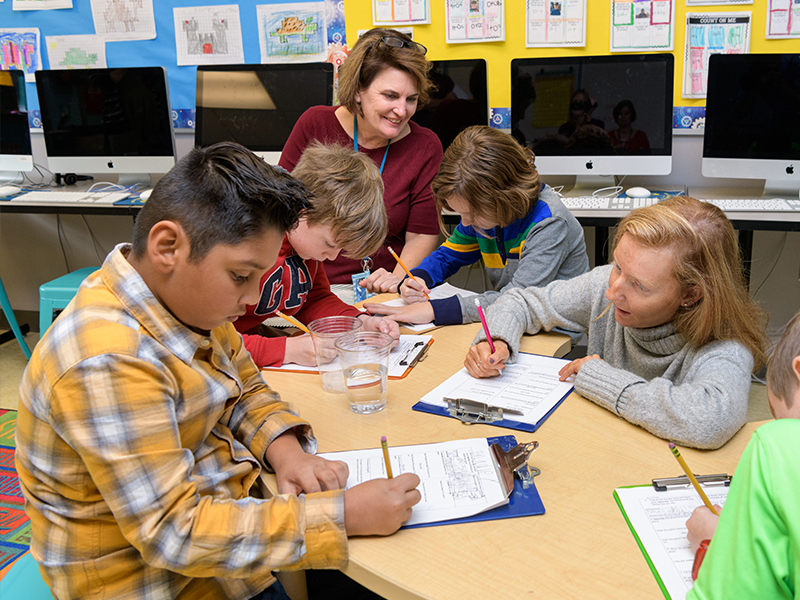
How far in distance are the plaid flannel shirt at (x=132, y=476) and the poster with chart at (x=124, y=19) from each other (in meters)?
3.14

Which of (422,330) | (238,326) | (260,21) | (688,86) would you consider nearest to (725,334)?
(422,330)

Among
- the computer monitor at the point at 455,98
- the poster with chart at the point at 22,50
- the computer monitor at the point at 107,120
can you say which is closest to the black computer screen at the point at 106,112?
the computer monitor at the point at 107,120

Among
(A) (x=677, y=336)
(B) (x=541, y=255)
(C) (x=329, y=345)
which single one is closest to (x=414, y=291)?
(B) (x=541, y=255)

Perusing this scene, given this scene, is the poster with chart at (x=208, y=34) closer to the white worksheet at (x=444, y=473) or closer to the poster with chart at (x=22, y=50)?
the poster with chart at (x=22, y=50)

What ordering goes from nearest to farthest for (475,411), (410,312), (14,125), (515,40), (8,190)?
1. (475,411)
2. (410,312)
3. (515,40)
4. (8,190)
5. (14,125)

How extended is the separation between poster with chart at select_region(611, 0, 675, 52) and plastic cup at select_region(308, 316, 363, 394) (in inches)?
86.9

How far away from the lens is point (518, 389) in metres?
1.19

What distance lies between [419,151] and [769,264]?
174 centimetres

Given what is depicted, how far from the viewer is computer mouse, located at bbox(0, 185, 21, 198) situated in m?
3.17

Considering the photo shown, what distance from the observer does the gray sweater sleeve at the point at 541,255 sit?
1671 mm

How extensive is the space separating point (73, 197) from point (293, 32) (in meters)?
1.36

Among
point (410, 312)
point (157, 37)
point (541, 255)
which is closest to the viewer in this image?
point (410, 312)

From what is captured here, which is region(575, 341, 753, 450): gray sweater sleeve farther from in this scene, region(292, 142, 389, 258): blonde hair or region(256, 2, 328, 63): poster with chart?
region(256, 2, 328, 63): poster with chart

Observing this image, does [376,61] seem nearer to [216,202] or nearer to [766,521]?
[216,202]
